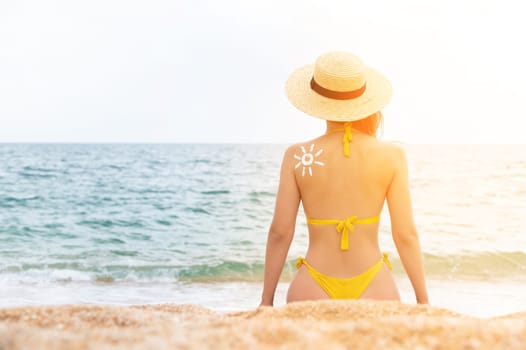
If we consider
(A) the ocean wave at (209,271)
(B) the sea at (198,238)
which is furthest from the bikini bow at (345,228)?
(A) the ocean wave at (209,271)

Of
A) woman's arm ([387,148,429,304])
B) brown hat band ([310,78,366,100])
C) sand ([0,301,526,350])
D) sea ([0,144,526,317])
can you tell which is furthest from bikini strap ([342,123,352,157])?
sea ([0,144,526,317])

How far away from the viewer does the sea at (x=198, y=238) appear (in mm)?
8000

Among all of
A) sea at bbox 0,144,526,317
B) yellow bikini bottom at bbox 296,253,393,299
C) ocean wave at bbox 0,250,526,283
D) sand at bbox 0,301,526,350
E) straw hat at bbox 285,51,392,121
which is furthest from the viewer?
ocean wave at bbox 0,250,526,283

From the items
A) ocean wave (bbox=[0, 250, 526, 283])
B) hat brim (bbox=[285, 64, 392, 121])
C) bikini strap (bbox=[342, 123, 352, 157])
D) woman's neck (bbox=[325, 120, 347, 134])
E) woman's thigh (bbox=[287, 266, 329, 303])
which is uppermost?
hat brim (bbox=[285, 64, 392, 121])

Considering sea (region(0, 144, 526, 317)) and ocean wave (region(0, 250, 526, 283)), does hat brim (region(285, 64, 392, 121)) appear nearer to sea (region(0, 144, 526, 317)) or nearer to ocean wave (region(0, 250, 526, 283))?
sea (region(0, 144, 526, 317))

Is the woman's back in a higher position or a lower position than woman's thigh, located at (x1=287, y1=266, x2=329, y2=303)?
higher

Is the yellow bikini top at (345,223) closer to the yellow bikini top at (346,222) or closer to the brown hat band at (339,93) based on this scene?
the yellow bikini top at (346,222)

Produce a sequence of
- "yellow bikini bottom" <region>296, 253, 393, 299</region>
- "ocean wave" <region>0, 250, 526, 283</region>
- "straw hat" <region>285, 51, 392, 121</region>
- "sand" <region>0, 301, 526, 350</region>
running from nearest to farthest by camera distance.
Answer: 1. "sand" <region>0, 301, 526, 350</region>
2. "yellow bikini bottom" <region>296, 253, 393, 299</region>
3. "straw hat" <region>285, 51, 392, 121</region>
4. "ocean wave" <region>0, 250, 526, 283</region>

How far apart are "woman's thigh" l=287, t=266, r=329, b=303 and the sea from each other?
11.8ft

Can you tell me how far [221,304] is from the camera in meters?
7.21

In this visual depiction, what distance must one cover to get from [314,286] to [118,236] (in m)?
9.46

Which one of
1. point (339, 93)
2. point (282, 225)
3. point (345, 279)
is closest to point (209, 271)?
point (282, 225)

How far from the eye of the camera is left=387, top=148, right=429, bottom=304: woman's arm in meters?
3.20

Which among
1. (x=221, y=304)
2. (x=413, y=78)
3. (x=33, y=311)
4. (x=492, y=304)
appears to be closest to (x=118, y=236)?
(x=221, y=304)
